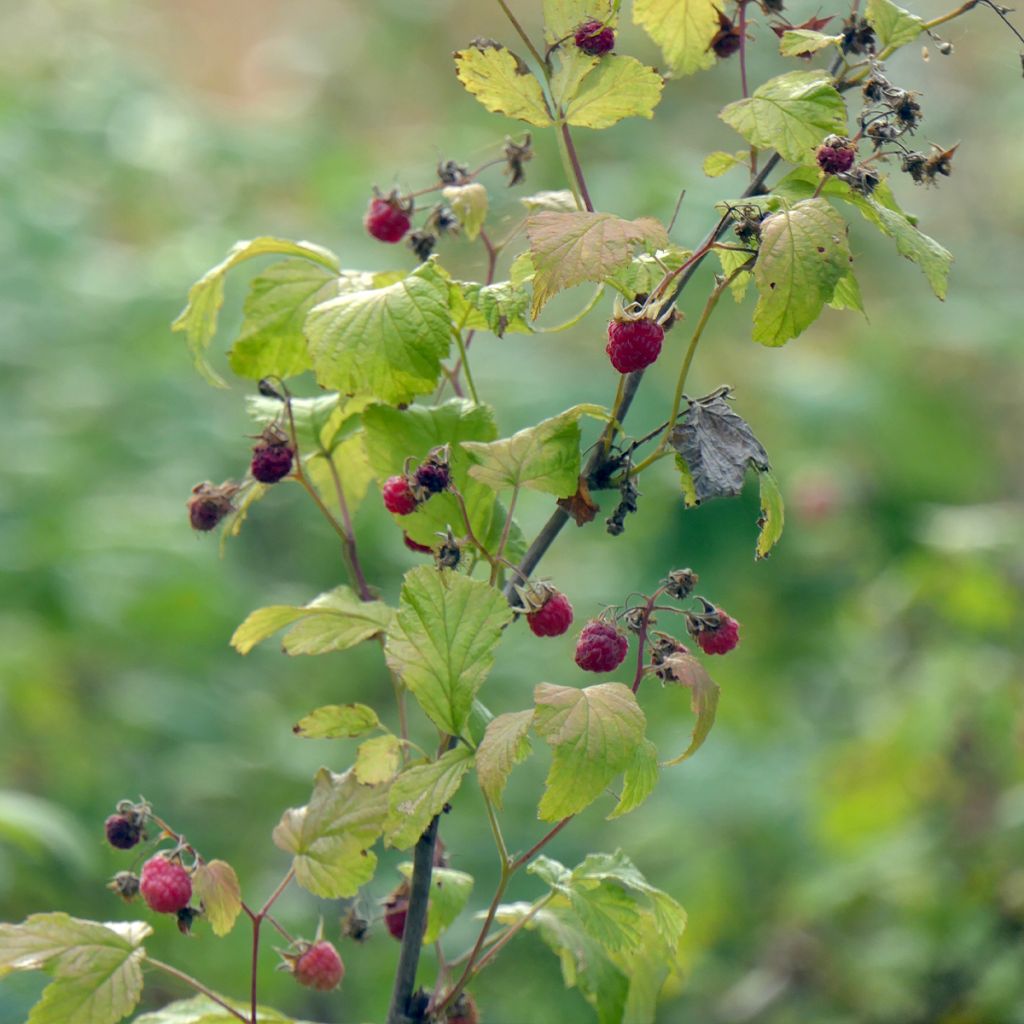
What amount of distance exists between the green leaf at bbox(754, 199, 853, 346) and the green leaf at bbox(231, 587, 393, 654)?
0.35 meters

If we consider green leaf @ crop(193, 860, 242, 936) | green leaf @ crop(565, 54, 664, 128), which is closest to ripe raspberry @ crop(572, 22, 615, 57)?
green leaf @ crop(565, 54, 664, 128)

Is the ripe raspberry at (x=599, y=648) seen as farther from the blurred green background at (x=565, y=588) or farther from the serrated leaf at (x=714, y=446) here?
the blurred green background at (x=565, y=588)

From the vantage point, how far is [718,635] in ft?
2.97

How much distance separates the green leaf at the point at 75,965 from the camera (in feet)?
2.84

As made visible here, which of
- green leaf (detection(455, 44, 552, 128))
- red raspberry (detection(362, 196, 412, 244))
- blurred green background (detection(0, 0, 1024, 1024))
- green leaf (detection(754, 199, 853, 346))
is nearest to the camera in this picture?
green leaf (detection(754, 199, 853, 346))

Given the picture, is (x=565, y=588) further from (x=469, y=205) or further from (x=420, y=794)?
(x=420, y=794)

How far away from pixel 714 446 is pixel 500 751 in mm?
236

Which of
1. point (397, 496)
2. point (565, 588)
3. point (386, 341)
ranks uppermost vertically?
point (386, 341)

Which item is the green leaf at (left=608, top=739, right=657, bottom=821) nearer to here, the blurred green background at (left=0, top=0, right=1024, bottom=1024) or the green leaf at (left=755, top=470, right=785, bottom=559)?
the green leaf at (left=755, top=470, right=785, bottom=559)

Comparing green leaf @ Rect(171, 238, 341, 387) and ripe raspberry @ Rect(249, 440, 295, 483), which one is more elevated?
green leaf @ Rect(171, 238, 341, 387)

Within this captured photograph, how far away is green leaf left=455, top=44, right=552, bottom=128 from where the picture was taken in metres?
0.90

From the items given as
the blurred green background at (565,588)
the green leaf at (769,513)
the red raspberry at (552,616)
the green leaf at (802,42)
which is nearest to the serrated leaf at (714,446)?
the green leaf at (769,513)

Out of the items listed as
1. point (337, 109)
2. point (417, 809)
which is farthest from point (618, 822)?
point (337, 109)

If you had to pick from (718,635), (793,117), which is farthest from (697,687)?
(793,117)
